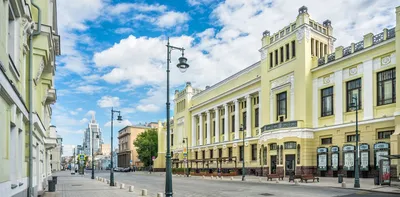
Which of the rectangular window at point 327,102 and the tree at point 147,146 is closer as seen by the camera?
the rectangular window at point 327,102

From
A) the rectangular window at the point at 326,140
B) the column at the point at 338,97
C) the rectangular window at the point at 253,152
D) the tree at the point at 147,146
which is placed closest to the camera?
the column at the point at 338,97

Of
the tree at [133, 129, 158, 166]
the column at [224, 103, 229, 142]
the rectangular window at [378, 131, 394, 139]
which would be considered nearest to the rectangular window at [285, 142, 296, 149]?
the rectangular window at [378, 131, 394, 139]

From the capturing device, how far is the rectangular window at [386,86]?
29.8m

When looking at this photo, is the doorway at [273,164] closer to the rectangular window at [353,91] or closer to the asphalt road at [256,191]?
the rectangular window at [353,91]

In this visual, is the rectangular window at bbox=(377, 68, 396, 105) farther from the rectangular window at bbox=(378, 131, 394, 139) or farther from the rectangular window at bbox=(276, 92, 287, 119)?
the rectangular window at bbox=(276, 92, 287, 119)

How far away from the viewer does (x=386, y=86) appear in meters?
30.6

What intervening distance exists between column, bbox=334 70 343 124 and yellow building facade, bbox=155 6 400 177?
10 cm

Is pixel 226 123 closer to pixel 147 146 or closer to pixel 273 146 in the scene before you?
pixel 273 146

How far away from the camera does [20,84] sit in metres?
11.4

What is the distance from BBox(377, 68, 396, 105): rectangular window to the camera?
2983cm

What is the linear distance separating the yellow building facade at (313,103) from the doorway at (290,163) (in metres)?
0.04

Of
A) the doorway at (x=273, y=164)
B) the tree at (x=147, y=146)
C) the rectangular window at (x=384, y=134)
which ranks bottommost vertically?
the tree at (x=147, y=146)

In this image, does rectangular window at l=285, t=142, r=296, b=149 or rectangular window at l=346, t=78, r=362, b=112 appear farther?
rectangular window at l=285, t=142, r=296, b=149

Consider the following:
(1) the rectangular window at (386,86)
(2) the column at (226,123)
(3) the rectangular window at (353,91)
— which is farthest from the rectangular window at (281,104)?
(2) the column at (226,123)
